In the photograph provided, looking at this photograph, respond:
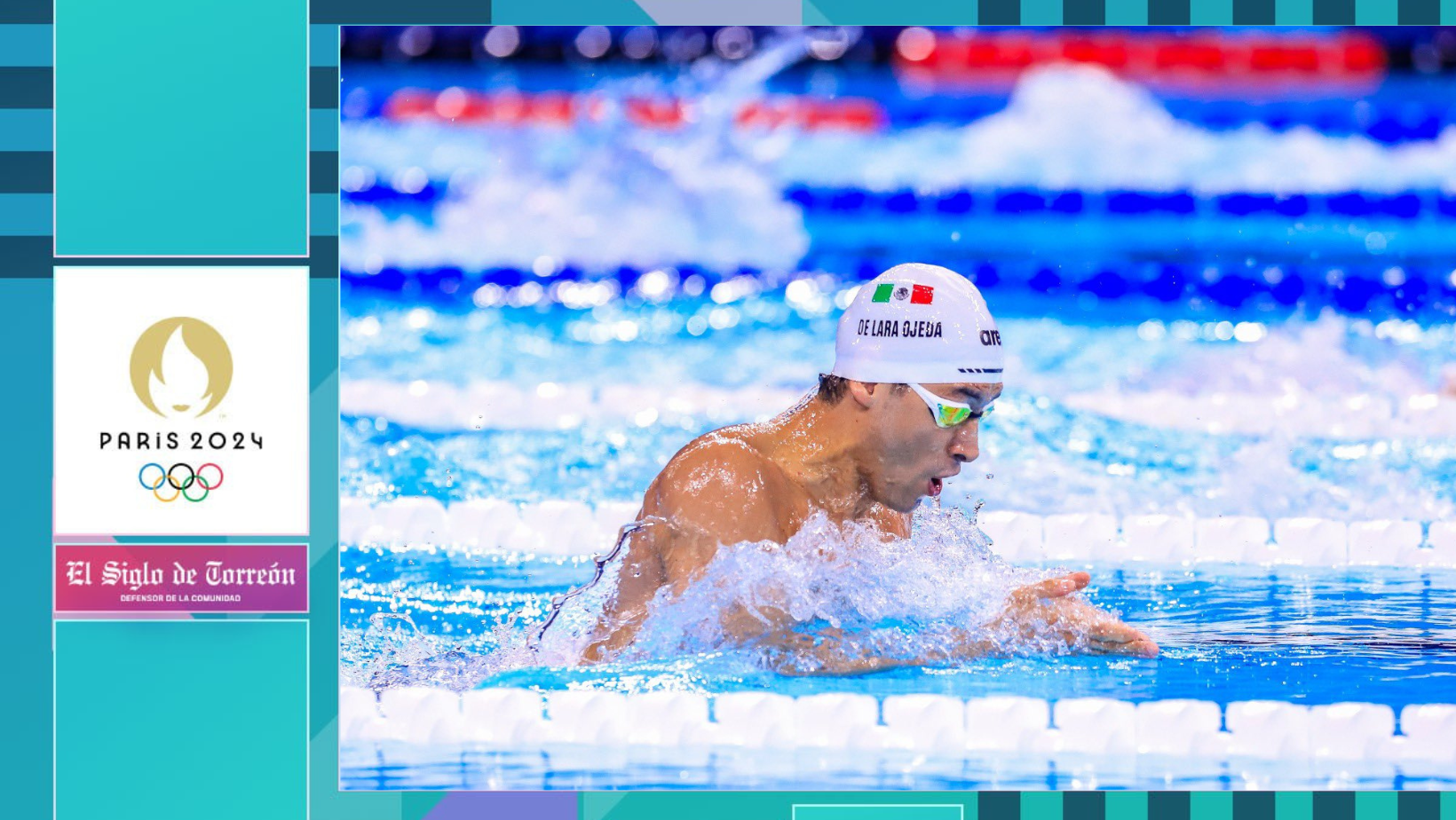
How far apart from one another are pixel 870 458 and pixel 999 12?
121 centimetres

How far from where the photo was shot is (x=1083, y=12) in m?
4.05

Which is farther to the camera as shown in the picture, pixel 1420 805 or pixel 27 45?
pixel 27 45

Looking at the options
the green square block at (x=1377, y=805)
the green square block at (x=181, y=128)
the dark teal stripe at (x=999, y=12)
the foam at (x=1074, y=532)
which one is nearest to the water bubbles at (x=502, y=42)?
the green square block at (x=181, y=128)

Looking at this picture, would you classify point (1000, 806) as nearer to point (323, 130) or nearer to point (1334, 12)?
point (1334, 12)

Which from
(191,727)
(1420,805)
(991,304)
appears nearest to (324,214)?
(191,727)

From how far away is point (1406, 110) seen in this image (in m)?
5.26

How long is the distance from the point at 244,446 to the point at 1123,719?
2.15m

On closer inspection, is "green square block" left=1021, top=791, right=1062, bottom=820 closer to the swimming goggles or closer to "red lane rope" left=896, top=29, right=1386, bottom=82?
the swimming goggles

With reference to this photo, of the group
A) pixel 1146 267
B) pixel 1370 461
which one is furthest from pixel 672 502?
pixel 1146 267

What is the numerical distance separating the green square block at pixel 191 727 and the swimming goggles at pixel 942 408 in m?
1.59

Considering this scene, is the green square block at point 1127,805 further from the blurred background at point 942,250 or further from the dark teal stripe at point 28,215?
the dark teal stripe at point 28,215

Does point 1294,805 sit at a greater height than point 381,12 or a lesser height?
lesser

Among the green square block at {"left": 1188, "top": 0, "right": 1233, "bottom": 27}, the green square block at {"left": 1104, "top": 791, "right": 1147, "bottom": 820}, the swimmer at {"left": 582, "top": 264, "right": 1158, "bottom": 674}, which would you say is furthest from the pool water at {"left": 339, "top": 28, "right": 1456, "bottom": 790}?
the green square block at {"left": 1188, "top": 0, "right": 1233, "bottom": 27}

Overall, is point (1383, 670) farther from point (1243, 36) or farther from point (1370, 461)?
point (1370, 461)
